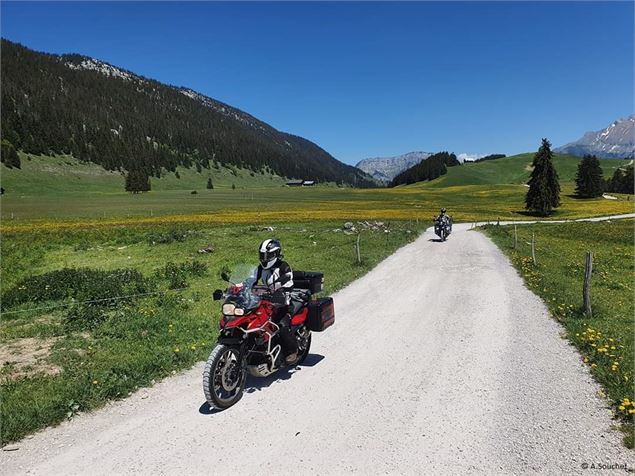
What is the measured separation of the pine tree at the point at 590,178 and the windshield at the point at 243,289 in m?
130

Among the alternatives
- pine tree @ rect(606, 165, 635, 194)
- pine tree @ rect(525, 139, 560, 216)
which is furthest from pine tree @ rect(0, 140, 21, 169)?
pine tree @ rect(606, 165, 635, 194)

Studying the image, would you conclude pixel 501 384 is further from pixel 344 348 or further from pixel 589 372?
pixel 344 348

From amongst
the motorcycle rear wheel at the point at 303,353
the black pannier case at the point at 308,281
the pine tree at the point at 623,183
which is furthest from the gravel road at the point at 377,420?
the pine tree at the point at 623,183

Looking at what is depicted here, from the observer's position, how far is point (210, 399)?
692 cm

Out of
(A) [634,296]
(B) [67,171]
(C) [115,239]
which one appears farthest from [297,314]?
(B) [67,171]

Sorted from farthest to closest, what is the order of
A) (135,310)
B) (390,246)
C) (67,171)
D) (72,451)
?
(67,171)
(390,246)
(135,310)
(72,451)

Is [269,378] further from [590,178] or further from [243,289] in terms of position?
[590,178]

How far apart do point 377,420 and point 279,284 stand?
3.42m

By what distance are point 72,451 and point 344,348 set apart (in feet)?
20.2

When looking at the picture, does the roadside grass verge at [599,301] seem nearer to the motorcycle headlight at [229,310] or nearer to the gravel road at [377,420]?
the gravel road at [377,420]

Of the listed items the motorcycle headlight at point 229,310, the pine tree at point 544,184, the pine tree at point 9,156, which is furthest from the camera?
the pine tree at point 9,156

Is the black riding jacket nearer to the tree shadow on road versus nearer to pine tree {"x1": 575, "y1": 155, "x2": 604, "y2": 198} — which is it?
the tree shadow on road

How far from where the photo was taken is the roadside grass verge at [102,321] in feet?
25.1

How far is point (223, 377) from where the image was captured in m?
7.28
